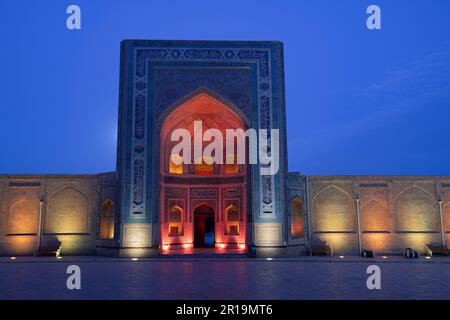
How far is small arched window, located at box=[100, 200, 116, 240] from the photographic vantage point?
15570mm

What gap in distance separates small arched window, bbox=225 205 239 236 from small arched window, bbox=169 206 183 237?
6.83 feet

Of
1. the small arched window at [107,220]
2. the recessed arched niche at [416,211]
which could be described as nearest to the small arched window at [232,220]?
the small arched window at [107,220]

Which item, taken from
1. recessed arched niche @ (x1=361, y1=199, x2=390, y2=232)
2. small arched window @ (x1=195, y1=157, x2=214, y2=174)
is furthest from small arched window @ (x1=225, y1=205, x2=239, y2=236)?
recessed arched niche @ (x1=361, y1=199, x2=390, y2=232)

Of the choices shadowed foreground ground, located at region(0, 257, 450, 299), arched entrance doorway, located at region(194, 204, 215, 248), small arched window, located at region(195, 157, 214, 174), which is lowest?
shadowed foreground ground, located at region(0, 257, 450, 299)

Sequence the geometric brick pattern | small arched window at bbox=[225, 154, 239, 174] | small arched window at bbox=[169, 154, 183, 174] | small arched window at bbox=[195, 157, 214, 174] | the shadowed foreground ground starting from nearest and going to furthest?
the shadowed foreground ground < the geometric brick pattern < small arched window at bbox=[169, 154, 183, 174] < small arched window at bbox=[225, 154, 239, 174] < small arched window at bbox=[195, 157, 214, 174]

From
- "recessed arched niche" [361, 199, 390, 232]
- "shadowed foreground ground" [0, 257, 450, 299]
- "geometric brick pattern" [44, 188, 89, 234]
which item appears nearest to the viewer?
"shadowed foreground ground" [0, 257, 450, 299]

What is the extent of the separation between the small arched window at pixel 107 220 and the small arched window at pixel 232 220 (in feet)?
16.5

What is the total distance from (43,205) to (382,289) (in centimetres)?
1336

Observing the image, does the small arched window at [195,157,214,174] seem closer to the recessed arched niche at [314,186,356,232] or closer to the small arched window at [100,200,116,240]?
the small arched window at [100,200,116,240]

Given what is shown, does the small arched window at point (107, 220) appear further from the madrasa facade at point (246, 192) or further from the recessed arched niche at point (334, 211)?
the recessed arched niche at point (334, 211)

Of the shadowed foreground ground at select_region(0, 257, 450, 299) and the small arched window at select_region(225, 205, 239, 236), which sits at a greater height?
the small arched window at select_region(225, 205, 239, 236)

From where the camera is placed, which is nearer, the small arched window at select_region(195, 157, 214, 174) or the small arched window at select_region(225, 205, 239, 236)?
the small arched window at select_region(225, 205, 239, 236)

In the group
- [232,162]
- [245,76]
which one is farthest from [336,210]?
[245,76]

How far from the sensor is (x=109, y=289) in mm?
7234
